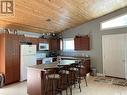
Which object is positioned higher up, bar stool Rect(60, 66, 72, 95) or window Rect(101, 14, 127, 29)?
window Rect(101, 14, 127, 29)

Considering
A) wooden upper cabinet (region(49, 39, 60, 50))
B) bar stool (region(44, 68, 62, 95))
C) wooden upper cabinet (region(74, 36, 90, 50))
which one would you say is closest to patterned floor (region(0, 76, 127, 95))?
bar stool (region(44, 68, 62, 95))

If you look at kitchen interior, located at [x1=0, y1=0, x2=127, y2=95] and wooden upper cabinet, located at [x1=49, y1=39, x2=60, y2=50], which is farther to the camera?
wooden upper cabinet, located at [x1=49, y1=39, x2=60, y2=50]

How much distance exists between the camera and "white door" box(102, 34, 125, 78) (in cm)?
659

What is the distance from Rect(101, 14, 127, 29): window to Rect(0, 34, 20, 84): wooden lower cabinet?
444cm

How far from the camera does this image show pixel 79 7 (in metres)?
5.36

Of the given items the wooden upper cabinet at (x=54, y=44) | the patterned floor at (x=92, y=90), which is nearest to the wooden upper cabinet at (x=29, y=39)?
the wooden upper cabinet at (x=54, y=44)

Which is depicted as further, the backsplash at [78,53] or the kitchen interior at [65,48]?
the backsplash at [78,53]

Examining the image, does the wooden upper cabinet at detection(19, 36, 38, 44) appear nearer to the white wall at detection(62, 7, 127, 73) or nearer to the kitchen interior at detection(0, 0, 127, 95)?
the kitchen interior at detection(0, 0, 127, 95)

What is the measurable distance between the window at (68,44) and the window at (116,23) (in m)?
2.12

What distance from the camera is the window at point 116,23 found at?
6651 mm

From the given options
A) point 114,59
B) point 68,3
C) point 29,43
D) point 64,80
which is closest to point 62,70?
point 64,80

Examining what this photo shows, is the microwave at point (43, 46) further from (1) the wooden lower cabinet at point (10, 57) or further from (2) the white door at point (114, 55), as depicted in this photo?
(2) the white door at point (114, 55)

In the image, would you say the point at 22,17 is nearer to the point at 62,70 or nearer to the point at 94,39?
the point at 62,70

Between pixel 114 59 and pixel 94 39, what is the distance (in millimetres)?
1493
